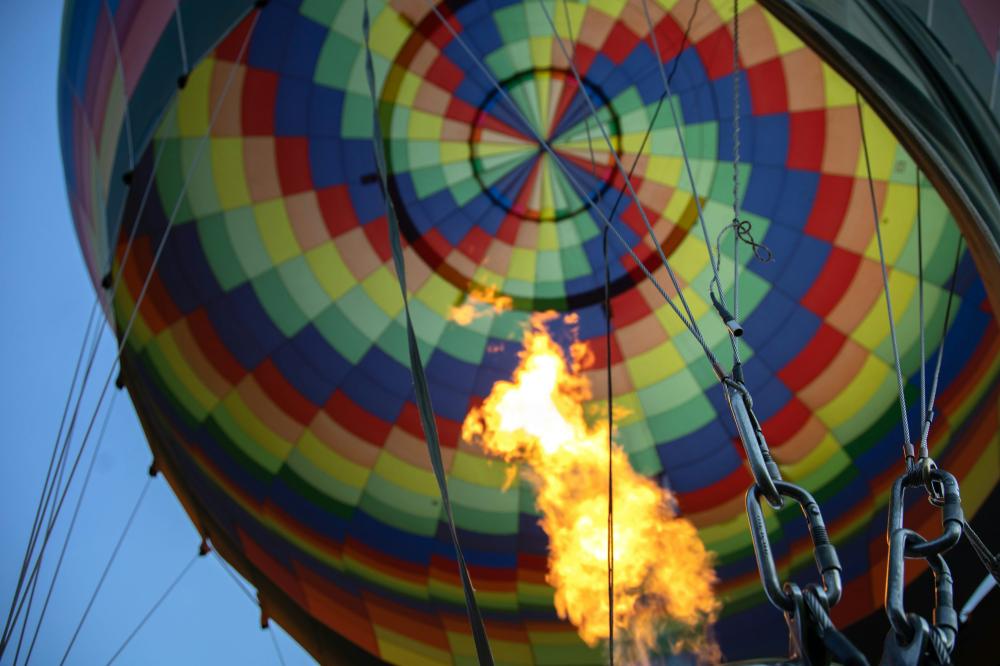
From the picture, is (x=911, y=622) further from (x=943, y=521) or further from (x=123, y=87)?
(x=123, y=87)

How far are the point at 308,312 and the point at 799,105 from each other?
9.56 ft

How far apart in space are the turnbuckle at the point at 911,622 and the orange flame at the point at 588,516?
3.73 meters

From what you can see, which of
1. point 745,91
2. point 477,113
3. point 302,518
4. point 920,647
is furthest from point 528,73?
point 920,647

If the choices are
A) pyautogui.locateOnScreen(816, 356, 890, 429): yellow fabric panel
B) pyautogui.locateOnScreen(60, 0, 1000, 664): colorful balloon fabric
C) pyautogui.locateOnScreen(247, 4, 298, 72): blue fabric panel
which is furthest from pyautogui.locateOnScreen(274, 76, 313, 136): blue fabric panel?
pyautogui.locateOnScreen(816, 356, 890, 429): yellow fabric panel

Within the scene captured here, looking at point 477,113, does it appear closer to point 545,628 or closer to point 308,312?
point 308,312

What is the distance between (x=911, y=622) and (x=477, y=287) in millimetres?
4177

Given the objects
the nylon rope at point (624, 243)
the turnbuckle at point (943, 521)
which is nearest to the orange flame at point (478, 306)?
the nylon rope at point (624, 243)

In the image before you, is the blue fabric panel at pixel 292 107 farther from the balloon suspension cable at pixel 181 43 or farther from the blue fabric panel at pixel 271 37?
the balloon suspension cable at pixel 181 43

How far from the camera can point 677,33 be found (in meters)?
4.64

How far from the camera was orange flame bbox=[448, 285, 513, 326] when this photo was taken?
5.06 metres

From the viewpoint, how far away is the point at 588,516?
4.92 meters

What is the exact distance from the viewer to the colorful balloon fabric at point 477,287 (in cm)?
450

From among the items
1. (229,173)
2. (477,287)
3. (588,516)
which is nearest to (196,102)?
(229,173)

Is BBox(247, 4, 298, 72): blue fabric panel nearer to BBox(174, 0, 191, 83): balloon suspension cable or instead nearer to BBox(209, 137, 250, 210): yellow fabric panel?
BBox(209, 137, 250, 210): yellow fabric panel
